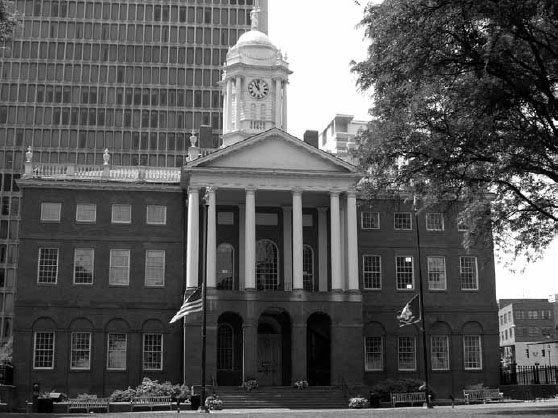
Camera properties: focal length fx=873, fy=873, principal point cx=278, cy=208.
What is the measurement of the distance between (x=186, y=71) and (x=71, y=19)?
15328mm

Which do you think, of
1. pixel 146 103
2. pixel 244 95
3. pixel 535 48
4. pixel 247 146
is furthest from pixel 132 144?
pixel 535 48

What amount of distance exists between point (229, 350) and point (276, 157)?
11547 mm

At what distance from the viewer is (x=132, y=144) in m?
103

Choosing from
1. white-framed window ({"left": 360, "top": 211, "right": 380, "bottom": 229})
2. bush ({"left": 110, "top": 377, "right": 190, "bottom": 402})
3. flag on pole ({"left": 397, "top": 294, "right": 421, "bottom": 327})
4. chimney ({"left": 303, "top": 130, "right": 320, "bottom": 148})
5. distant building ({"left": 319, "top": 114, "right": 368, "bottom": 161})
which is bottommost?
bush ({"left": 110, "top": 377, "right": 190, "bottom": 402})

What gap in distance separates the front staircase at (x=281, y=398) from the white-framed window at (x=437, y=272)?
11534 mm

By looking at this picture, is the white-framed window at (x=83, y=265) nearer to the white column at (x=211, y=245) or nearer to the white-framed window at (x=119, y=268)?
the white-framed window at (x=119, y=268)

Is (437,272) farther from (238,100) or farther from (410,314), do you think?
(238,100)

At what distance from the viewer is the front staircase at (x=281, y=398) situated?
42.6 metres

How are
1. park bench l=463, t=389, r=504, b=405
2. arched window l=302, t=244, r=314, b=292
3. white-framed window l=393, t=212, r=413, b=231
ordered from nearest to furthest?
park bench l=463, t=389, r=504, b=405 → arched window l=302, t=244, r=314, b=292 → white-framed window l=393, t=212, r=413, b=231

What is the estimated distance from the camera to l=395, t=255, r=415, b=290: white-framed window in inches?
2090

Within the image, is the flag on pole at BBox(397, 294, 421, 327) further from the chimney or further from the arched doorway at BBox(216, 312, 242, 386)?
the chimney

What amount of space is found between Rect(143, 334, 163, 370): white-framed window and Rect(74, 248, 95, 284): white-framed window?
186 inches

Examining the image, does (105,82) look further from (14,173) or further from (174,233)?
(174,233)

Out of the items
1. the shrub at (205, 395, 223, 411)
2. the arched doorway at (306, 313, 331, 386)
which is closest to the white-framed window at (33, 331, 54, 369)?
the shrub at (205, 395, 223, 411)
